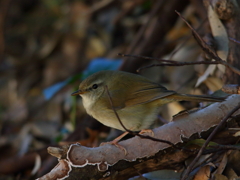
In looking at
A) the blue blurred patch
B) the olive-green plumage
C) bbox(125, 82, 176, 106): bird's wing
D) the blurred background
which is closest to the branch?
the olive-green plumage

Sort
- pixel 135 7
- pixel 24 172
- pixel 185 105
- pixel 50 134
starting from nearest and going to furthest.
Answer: pixel 185 105
pixel 24 172
pixel 50 134
pixel 135 7

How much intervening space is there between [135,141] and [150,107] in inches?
31.2

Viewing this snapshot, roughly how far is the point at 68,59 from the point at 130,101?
13.2 ft

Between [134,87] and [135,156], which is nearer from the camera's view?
[135,156]

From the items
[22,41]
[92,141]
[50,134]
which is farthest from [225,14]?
[22,41]

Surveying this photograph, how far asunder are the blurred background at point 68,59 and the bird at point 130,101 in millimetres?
632

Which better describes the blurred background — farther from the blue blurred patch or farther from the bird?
the bird

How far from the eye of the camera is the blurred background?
450cm

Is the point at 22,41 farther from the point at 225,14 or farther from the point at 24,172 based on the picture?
the point at 225,14

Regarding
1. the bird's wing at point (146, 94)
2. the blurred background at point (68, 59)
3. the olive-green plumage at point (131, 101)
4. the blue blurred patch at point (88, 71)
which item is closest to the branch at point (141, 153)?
the olive-green plumage at point (131, 101)

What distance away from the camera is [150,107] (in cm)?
331

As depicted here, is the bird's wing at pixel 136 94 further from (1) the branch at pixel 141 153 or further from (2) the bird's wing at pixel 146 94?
(1) the branch at pixel 141 153

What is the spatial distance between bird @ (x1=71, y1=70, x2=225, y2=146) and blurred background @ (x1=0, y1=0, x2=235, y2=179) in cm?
63

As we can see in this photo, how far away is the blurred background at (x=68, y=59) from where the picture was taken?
4.50 metres
